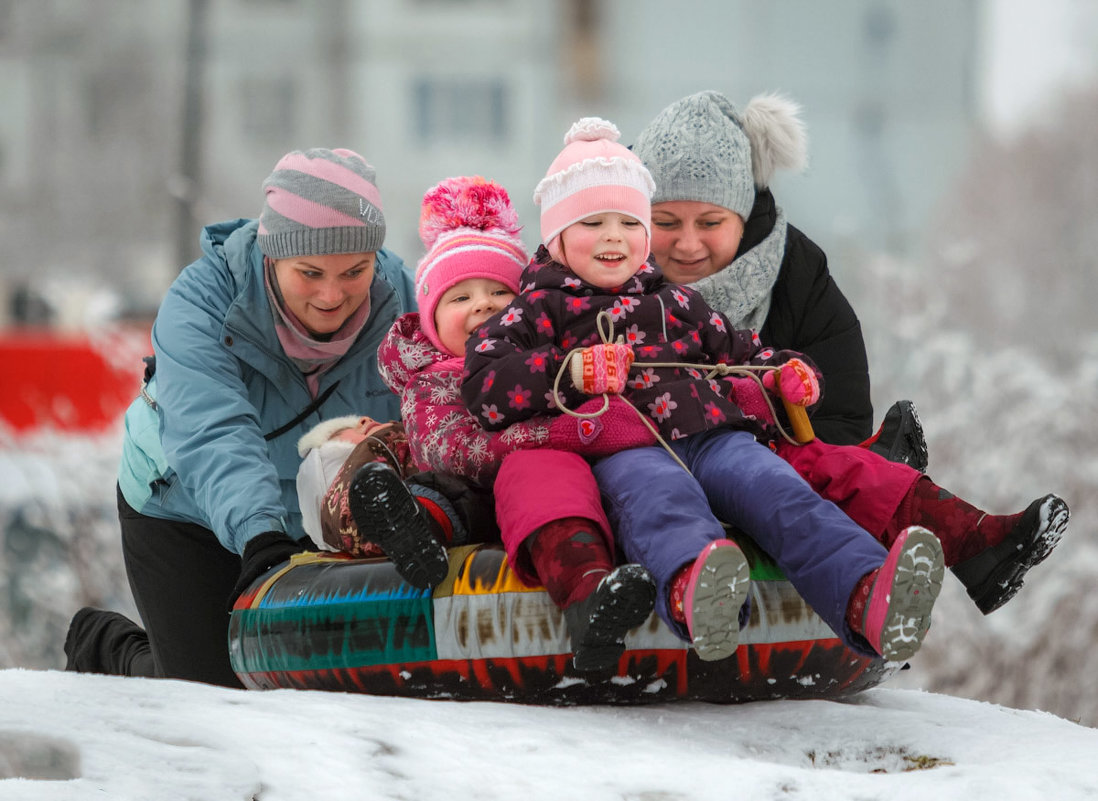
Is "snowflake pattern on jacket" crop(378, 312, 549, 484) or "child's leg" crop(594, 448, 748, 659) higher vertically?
"snowflake pattern on jacket" crop(378, 312, 549, 484)

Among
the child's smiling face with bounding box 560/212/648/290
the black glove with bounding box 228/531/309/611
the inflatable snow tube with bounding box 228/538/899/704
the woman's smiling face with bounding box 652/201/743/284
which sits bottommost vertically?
the inflatable snow tube with bounding box 228/538/899/704

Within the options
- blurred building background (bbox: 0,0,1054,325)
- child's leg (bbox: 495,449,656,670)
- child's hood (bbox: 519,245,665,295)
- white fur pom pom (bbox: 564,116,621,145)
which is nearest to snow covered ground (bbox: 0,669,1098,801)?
child's leg (bbox: 495,449,656,670)

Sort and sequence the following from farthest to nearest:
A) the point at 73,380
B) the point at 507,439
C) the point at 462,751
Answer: the point at 73,380 → the point at 507,439 → the point at 462,751

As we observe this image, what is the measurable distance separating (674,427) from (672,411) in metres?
0.03

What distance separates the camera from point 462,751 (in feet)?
7.80

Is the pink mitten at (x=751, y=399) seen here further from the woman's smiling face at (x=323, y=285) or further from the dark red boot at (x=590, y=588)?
the woman's smiling face at (x=323, y=285)

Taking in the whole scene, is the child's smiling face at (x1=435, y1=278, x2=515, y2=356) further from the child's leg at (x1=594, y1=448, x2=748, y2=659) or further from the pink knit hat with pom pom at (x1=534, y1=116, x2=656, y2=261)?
the child's leg at (x1=594, y1=448, x2=748, y2=659)

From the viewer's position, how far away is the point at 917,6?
1093 inches

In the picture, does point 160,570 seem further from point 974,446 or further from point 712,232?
point 974,446

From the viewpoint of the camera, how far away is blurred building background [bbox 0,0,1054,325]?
73.5 ft

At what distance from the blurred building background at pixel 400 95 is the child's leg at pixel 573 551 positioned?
18.5 meters

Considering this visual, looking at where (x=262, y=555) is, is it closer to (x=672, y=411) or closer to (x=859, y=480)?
(x=672, y=411)

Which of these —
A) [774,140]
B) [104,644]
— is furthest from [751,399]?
[104,644]

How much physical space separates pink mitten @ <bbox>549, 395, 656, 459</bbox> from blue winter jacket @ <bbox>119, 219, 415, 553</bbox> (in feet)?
2.30
